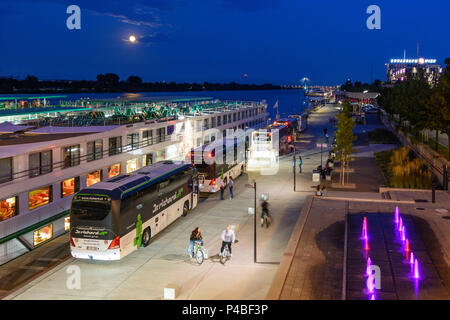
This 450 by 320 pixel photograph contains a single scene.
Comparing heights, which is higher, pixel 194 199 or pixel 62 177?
pixel 62 177

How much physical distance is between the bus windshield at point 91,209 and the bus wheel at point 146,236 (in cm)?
306

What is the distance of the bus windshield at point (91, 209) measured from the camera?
16250mm

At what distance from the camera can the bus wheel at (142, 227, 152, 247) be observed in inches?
741

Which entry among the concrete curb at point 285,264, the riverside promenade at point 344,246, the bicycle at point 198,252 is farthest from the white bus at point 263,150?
the bicycle at point 198,252

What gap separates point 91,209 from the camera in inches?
642

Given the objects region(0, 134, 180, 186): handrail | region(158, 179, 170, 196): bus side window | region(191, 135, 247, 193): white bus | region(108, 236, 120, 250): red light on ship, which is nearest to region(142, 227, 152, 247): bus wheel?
region(158, 179, 170, 196): bus side window

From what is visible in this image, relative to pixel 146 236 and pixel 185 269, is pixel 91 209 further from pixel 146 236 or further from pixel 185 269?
pixel 185 269

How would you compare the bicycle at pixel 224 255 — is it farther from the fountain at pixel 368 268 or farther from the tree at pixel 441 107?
the tree at pixel 441 107

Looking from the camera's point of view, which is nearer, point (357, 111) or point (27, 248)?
point (27, 248)

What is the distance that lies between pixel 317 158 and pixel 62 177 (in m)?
30.5

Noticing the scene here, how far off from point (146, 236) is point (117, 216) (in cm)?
303

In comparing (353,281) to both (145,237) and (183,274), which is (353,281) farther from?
(145,237)
